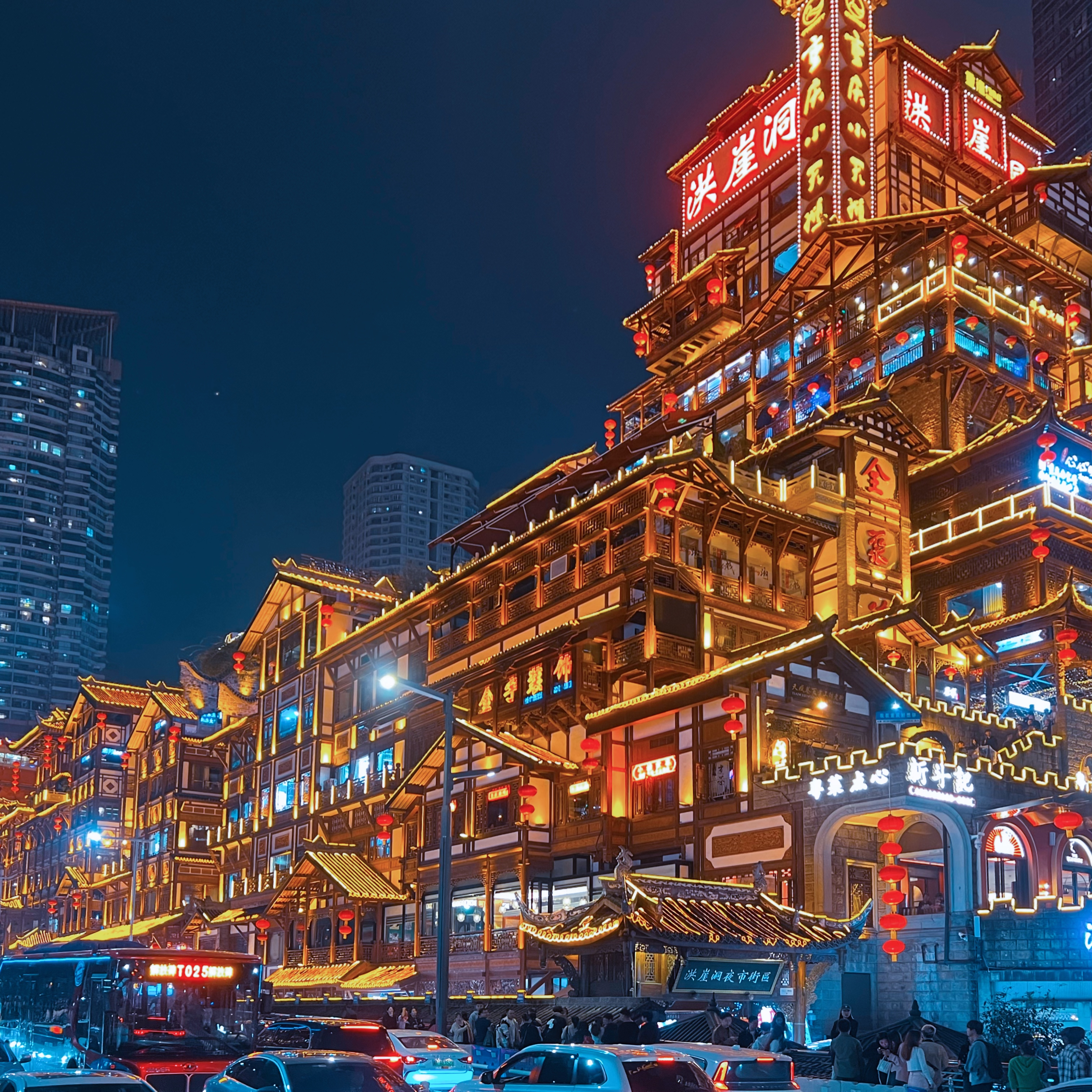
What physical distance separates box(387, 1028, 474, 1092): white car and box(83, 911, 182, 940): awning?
49.2 m

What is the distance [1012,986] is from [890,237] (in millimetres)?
41173

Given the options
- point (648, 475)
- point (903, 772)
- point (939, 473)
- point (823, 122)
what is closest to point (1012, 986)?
point (903, 772)

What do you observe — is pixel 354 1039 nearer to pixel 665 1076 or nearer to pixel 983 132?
pixel 665 1076

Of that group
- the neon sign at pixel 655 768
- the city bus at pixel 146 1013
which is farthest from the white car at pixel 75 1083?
the neon sign at pixel 655 768

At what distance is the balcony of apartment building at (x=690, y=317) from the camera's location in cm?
7169

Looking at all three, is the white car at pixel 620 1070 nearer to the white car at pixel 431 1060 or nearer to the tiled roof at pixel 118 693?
the white car at pixel 431 1060

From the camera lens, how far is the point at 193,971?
2527 centimetres

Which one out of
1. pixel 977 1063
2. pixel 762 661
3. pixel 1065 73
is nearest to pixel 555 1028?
pixel 977 1063

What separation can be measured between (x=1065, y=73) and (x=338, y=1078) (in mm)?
143349

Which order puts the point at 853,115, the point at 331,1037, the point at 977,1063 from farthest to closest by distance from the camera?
the point at 853,115 < the point at 331,1037 < the point at 977,1063

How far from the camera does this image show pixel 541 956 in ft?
135

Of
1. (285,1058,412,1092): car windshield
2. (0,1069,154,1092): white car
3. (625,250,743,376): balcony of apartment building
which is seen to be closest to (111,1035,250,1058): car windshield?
(285,1058,412,1092): car windshield

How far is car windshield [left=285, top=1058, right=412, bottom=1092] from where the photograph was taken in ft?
54.7

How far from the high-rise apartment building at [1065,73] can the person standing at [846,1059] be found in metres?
124
